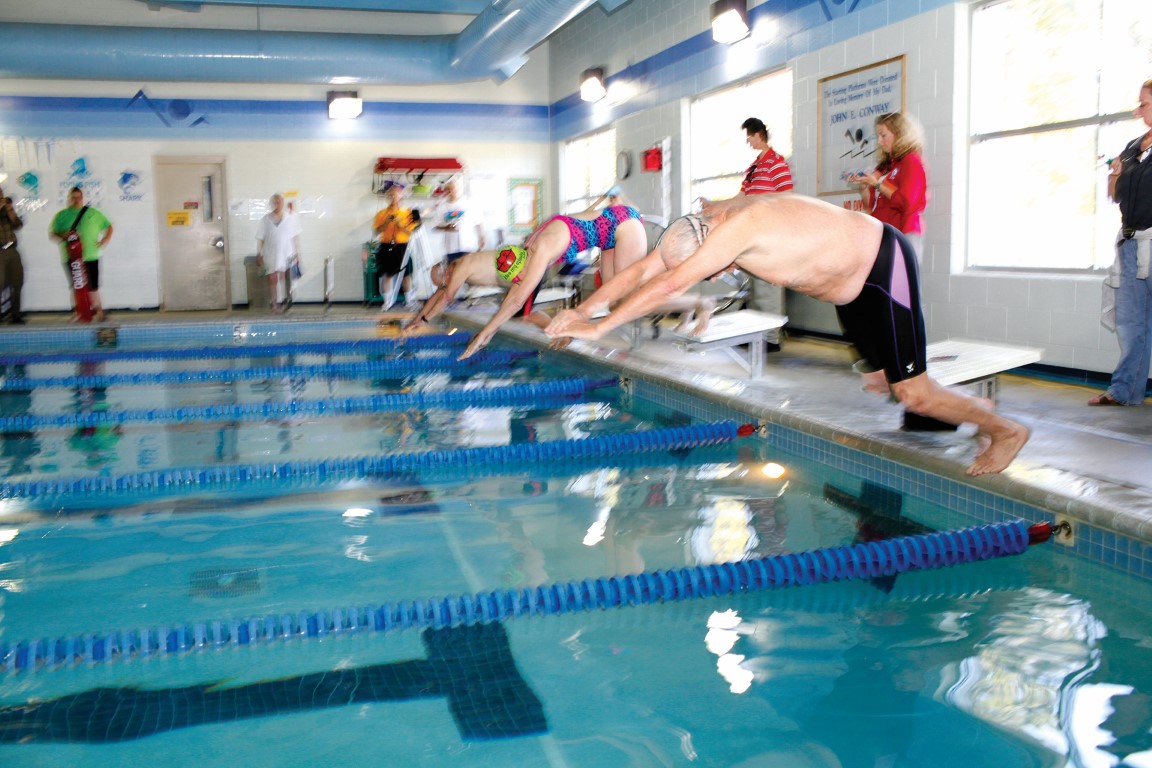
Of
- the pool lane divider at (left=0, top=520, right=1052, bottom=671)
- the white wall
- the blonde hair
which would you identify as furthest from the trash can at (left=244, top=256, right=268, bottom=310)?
the pool lane divider at (left=0, top=520, right=1052, bottom=671)

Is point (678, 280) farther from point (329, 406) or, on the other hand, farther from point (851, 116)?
point (851, 116)

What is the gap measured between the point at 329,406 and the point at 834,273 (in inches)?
157

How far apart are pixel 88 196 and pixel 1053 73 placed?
41.4 ft

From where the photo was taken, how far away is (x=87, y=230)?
1230 cm

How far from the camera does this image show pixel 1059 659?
2.80m

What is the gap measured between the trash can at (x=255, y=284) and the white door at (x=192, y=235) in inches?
14.7

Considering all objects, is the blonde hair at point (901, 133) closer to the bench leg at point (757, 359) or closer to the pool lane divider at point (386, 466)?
the bench leg at point (757, 359)

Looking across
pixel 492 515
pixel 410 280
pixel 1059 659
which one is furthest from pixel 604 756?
pixel 410 280

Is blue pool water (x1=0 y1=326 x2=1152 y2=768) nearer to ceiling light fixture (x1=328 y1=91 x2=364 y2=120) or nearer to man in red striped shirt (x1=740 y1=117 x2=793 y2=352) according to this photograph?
man in red striped shirt (x1=740 y1=117 x2=793 y2=352)

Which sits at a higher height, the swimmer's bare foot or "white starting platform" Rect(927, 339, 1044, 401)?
"white starting platform" Rect(927, 339, 1044, 401)

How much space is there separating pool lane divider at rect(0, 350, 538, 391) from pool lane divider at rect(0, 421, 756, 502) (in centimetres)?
331

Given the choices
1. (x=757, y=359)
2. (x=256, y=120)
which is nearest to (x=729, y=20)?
(x=757, y=359)

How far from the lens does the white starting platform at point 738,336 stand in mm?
6273

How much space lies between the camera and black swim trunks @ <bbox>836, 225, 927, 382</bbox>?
148 inches
